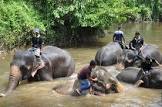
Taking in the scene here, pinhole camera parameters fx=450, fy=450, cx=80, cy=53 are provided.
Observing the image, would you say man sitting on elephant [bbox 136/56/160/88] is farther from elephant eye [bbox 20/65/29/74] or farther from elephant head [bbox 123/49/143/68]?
elephant eye [bbox 20/65/29/74]

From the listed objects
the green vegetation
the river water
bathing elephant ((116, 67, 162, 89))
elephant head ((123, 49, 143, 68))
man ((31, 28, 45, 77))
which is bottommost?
the river water

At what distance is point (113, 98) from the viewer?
12422mm

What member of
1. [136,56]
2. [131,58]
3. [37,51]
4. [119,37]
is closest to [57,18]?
[119,37]

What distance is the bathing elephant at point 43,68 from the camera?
1295cm

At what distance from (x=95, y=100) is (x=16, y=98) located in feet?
7.00

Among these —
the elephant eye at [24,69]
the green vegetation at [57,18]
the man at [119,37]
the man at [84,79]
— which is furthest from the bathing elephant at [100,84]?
the green vegetation at [57,18]

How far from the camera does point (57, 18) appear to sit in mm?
21812

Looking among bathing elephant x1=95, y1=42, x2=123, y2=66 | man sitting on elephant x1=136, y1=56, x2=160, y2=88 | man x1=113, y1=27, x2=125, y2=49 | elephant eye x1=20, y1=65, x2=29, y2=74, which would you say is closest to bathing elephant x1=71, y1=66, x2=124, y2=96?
man sitting on elephant x1=136, y1=56, x2=160, y2=88

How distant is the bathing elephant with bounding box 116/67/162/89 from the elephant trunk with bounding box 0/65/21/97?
361 cm

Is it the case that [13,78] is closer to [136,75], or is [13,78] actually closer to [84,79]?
[84,79]

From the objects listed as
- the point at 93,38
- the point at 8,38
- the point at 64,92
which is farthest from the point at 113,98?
the point at 93,38

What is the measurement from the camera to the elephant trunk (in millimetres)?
12672

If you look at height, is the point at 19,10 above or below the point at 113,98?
above

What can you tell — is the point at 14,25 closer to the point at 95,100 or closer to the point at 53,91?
the point at 53,91
